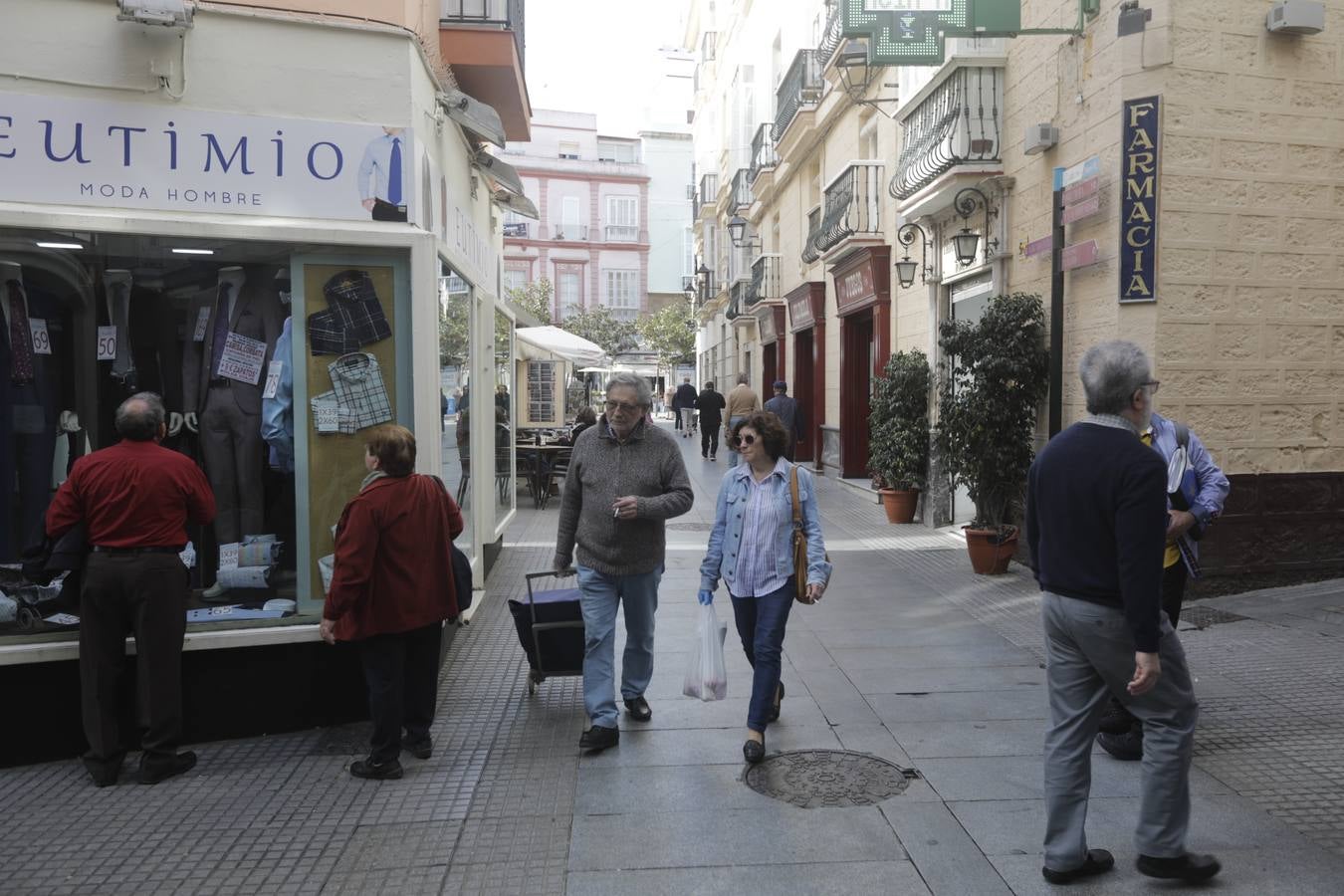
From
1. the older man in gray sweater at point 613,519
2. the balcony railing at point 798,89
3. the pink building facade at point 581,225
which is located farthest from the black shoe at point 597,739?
the pink building facade at point 581,225

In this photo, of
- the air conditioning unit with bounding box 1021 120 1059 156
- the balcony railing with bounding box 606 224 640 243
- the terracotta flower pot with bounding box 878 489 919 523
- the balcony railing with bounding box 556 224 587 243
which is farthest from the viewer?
the balcony railing with bounding box 606 224 640 243

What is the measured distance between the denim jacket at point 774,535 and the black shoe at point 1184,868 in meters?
1.71

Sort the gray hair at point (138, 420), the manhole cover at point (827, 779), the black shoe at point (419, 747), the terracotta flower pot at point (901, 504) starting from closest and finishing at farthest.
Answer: the manhole cover at point (827, 779) < the gray hair at point (138, 420) < the black shoe at point (419, 747) < the terracotta flower pot at point (901, 504)

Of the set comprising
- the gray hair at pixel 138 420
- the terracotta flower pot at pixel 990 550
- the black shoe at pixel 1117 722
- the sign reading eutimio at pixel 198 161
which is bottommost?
the black shoe at pixel 1117 722

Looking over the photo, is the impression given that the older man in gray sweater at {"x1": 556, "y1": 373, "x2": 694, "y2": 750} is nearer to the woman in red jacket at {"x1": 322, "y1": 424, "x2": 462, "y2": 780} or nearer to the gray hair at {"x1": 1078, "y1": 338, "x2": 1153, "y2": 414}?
the woman in red jacket at {"x1": 322, "y1": 424, "x2": 462, "y2": 780}

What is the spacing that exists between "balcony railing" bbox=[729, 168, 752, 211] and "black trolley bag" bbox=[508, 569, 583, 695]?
2208 centimetres

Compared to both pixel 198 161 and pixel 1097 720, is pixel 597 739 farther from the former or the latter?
pixel 198 161

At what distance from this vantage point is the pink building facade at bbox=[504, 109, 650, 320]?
54062 mm

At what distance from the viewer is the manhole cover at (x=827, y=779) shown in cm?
436

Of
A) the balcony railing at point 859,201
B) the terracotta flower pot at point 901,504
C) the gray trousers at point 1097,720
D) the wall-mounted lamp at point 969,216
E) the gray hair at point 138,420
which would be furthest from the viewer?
the balcony railing at point 859,201

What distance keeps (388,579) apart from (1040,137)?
23.4 ft

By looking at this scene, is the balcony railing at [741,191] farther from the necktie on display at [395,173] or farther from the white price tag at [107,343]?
the white price tag at [107,343]

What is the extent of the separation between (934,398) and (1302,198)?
4.57 metres

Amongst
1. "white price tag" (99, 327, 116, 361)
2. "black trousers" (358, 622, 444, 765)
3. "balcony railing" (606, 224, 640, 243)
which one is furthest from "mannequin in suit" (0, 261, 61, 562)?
"balcony railing" (606, 224, 640, 243)
